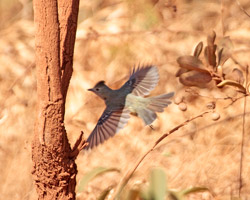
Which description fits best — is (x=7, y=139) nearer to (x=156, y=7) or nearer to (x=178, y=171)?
(x=178, y=171)

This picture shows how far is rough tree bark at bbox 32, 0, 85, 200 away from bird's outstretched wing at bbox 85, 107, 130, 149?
37cm

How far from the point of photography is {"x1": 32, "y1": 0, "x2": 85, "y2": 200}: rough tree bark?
3.78ft

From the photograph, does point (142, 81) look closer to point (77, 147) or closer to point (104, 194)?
point (104, 194)

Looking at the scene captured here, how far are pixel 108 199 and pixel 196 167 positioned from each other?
41 cm

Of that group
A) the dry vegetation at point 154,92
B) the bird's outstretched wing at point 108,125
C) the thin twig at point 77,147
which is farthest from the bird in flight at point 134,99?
the thin twig at point 77,147

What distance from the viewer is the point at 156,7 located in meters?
2.34

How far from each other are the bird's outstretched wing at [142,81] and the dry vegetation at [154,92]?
320 millimetres

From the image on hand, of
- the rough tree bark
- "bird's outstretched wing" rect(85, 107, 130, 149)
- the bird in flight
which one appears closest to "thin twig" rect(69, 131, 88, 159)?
the rough tree bark

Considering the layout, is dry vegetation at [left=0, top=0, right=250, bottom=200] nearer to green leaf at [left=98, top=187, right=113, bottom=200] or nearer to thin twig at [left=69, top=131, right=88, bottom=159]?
green leaf at [left=98, top=187, right=113, bottom=200]

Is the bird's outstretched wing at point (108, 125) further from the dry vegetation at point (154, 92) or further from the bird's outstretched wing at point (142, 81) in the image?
the dry vegetation at point (154, 92)

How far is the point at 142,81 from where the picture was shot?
6.03ft

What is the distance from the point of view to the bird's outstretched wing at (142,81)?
1835mm

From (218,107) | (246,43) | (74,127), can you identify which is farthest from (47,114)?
(246,43)

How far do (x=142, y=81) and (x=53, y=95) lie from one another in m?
0.72
